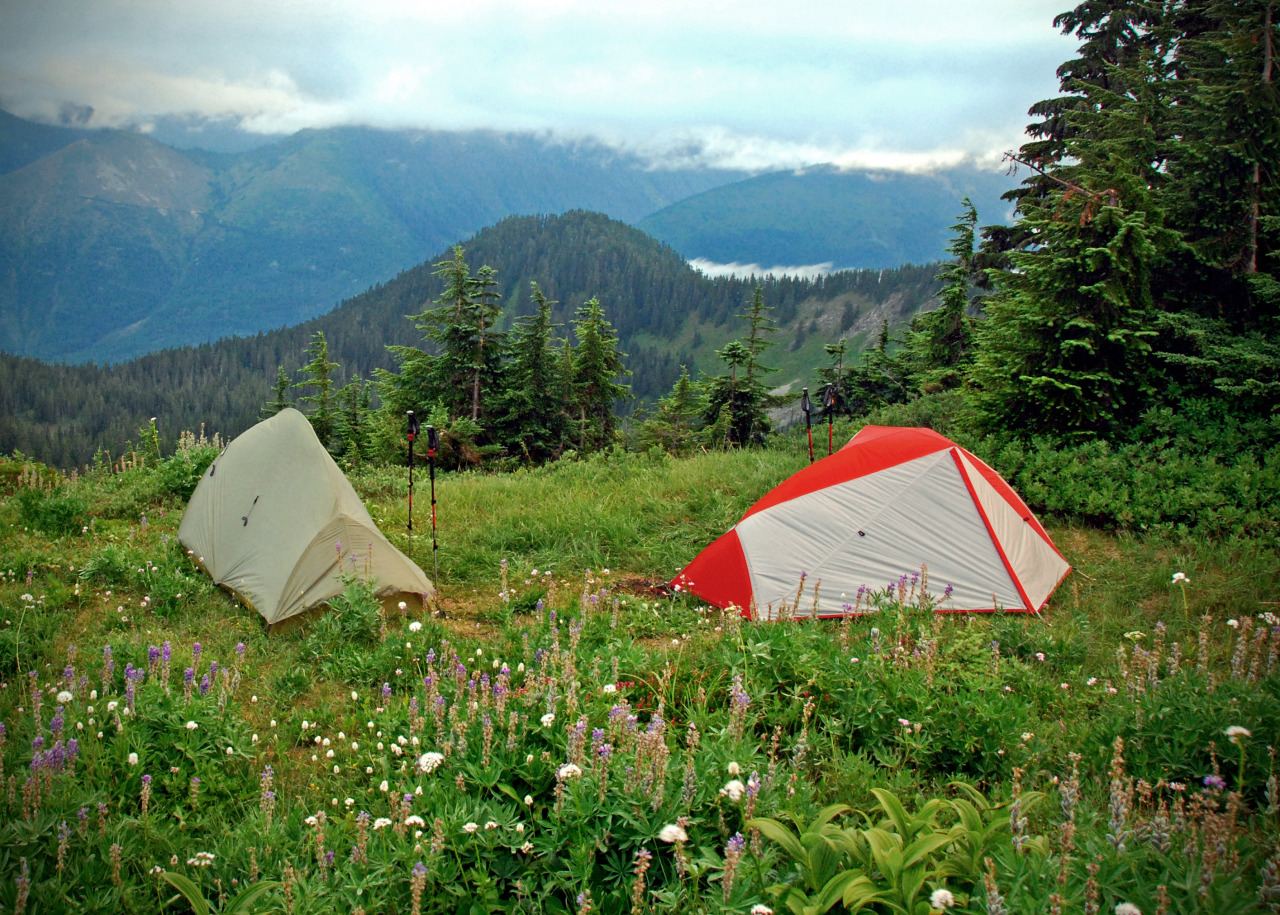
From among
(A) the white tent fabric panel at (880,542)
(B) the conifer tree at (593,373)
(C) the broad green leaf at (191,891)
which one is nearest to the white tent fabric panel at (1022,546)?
(A) the white tent fabric panel at (880,542)

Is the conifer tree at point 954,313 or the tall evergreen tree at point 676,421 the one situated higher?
the conifer tree at point 954,313

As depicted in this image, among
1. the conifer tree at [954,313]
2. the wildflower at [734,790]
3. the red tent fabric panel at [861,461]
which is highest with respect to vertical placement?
the conifer tree at [954,313]

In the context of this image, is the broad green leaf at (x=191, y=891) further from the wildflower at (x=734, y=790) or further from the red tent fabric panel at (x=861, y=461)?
the red tent fabric panel at (x=861, y=461)

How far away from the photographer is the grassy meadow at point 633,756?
8.99 ft

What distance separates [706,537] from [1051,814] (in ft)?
21.2

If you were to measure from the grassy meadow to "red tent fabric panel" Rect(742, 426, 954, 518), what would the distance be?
1.70 m

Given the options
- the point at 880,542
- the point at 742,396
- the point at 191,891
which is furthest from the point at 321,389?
the point at 191,891

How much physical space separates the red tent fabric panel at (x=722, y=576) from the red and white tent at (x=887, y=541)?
12mm

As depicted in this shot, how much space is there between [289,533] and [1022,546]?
7.95 meters

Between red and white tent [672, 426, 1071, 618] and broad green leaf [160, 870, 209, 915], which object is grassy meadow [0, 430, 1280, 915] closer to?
broad green leaf [160, 870, 209, 915]

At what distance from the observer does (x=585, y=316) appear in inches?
1297

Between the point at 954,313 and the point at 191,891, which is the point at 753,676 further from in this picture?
the point at 954,313

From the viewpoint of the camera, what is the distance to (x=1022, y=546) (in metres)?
7.74

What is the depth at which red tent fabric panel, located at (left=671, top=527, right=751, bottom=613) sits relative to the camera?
24.8ft
